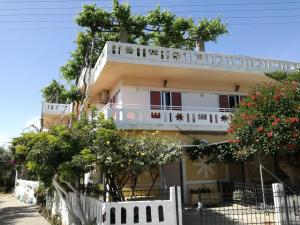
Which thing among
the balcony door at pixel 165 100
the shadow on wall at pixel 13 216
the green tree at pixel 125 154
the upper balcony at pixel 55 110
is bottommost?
the shadow on wall at pixel 13 216

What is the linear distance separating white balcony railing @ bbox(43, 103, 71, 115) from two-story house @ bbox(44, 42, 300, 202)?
6069 millimetres

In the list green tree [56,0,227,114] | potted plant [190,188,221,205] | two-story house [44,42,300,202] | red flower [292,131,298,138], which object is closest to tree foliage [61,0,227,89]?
green tree [56,0,227,114]

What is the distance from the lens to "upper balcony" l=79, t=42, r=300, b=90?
Answer: 1583 cm

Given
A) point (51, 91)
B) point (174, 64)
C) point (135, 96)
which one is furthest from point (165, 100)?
point (51, 91)

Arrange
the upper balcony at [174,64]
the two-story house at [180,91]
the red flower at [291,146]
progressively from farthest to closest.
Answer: the upper balcony at [174,64] → the two-story house at [180,91] → the red flower at [291,146]

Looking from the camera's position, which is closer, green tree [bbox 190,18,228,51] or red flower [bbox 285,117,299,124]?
red flower [bbox 285,117,299,124]

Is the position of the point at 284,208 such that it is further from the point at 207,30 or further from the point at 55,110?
the point at 55,110

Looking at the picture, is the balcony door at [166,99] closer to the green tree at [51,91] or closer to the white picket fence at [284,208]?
the white picket fence at [284,208]

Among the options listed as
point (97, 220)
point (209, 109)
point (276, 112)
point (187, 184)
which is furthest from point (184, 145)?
point (97, 220)

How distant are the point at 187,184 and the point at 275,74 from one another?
22.3ft

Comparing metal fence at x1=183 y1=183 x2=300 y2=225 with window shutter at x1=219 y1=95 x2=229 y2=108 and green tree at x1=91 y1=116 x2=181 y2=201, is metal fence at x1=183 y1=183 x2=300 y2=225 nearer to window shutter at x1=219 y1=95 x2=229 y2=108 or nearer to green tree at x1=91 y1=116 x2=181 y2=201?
green tree at x1=91 y1=116 x2=181 y2=201

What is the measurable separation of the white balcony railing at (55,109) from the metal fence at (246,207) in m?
13.9

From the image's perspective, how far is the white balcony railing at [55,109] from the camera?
2581 centimetres

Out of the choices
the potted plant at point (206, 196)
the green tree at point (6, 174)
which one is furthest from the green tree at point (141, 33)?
the green tree at point (6, 174)
